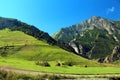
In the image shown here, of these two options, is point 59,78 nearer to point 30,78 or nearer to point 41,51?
point 30,78

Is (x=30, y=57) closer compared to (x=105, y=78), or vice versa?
(x=105, y=78)

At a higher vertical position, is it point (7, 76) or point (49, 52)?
point (49, 52)

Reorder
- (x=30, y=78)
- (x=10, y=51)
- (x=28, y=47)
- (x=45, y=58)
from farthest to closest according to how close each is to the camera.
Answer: (x=28, y=47) → (x=10, y=51) → (x=45, y=58) → (x=30, y=78)

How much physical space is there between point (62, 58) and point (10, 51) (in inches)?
962

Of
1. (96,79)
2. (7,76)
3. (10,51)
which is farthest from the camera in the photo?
Answer: (10,51)

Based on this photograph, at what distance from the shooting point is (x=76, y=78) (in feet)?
162

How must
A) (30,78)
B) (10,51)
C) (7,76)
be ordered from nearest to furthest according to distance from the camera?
(7,76) → (30,78) → (10,51)

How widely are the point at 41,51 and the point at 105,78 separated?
89484 mm

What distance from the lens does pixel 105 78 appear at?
50125mm

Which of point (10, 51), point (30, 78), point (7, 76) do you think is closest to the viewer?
point (7, 76)

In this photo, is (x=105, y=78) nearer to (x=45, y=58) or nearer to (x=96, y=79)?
(x=96, y=79)

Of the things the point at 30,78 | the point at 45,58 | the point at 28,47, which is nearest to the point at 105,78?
the point at 30,78

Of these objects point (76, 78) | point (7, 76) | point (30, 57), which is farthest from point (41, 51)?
point (7, 76)

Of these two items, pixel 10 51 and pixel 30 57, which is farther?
pixel 10 51
